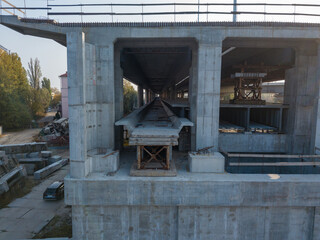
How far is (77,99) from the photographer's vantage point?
1106 centimetres

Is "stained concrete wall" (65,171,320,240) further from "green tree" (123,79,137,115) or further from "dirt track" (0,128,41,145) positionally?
"green tree" (123,79,137,115)

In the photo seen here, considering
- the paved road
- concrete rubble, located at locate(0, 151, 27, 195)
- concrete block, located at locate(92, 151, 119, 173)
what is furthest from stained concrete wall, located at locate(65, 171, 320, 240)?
concrete rubble, located at locate(0, 151, 27, 195)

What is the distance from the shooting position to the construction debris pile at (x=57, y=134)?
32.9 metres

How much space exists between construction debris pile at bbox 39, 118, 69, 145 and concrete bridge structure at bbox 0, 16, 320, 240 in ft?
70.4

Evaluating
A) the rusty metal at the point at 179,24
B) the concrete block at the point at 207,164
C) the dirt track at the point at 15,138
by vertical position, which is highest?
the rusty metal at the point at 179,24

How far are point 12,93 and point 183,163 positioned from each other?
4750cm

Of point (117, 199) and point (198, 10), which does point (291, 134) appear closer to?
point (198, 10)

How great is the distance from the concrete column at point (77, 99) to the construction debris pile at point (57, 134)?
79.9ft

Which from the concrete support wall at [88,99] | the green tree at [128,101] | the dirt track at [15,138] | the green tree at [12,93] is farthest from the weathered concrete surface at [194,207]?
the green tree at [12,93]

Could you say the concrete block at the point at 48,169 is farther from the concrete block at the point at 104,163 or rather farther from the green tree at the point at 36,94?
the green tree at the point at 36,94

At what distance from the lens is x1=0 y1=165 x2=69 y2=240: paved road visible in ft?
41.2

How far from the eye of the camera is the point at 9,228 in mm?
12930

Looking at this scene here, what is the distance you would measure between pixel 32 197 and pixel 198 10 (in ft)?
68.3

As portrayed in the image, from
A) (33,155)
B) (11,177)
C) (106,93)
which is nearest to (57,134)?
(33,155)
